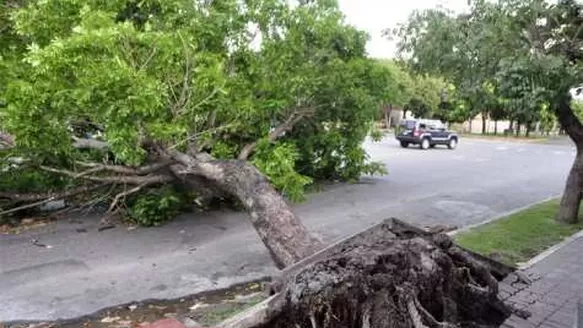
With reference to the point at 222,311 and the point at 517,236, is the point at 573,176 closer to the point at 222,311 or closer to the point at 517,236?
the point at 517,236

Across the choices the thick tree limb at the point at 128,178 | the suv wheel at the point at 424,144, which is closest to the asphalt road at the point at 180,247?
the thick tree limb at the point at 128,178

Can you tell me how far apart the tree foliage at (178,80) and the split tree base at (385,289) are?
127 inches

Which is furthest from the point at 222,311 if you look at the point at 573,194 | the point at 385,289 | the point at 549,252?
the point at 573,194

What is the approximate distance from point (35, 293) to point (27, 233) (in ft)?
9.45

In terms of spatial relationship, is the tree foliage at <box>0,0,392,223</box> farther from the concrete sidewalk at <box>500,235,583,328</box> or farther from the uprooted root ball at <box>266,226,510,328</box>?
the concrete sidewalk at <box>500,235,583,328</box>

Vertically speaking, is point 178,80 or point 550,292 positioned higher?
point 178,80

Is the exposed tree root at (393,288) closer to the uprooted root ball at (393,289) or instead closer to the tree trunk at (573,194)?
the uprooted root ball at (393,289)

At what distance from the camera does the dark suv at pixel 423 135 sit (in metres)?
27.0

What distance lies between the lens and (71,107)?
610cm

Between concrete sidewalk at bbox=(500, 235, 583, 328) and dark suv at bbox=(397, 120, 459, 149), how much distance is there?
→ 2061cm

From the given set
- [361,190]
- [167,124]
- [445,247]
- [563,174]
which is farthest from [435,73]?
[563,174]

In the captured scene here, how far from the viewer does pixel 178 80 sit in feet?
22.1

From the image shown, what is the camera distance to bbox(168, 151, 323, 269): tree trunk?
16.8ft

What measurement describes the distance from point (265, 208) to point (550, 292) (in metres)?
3.25
